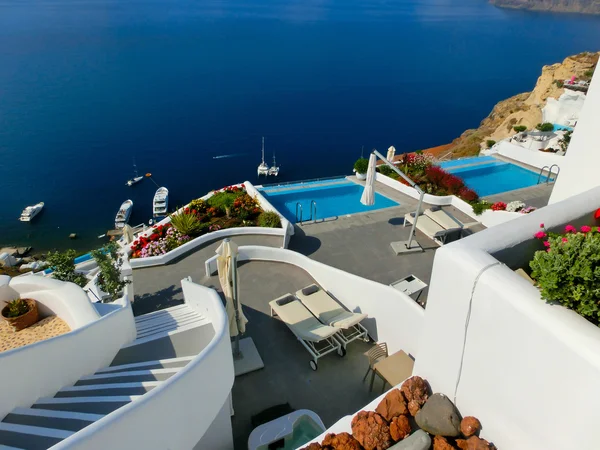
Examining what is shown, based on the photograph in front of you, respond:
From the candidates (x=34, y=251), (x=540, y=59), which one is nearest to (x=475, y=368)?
(x=34, y=251)

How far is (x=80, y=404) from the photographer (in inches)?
203

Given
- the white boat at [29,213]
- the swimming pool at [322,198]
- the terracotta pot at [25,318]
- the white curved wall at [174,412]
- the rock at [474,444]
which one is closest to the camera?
the white curved wall at [174,412]

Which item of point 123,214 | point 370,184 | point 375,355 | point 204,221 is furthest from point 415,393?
point 123,214

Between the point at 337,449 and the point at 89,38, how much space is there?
139155 millimetres

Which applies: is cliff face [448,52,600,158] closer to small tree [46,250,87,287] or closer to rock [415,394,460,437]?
small tree [46,250,87,287]

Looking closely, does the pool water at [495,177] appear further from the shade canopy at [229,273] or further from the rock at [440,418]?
the rock at [440,418]

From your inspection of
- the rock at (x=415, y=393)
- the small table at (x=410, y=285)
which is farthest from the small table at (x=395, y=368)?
the rock at (x=415, y=393)

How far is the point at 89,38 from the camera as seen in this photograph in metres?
115

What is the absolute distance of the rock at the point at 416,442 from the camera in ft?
14.6

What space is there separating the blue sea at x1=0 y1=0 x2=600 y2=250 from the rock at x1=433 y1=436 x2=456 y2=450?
1441 inches

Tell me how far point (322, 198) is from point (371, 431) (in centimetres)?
1279

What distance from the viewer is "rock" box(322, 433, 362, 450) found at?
15.6 feet

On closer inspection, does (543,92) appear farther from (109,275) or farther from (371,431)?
(371,431)

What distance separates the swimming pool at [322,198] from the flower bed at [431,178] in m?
1.51
